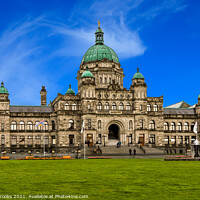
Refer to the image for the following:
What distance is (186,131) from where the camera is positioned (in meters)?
110

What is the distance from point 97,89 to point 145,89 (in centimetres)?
1250

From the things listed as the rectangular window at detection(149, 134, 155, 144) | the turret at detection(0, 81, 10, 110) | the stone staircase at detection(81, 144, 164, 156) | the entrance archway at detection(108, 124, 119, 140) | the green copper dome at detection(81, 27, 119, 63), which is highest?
the green copper dome at detection(81, 27, 119, 63)

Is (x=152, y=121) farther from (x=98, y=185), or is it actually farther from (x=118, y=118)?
(x=98, y=185)

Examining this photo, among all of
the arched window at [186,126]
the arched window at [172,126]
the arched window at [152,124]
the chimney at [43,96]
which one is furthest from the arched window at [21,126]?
the arched window at [186,126]

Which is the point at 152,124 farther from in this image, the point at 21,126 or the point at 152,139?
the point at 21,126

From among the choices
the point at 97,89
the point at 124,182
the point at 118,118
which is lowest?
the point at 124,182

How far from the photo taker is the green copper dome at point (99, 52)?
110000 millimetres

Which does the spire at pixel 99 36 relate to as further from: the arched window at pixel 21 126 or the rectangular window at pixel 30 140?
the rectangular window at pixel 30 140

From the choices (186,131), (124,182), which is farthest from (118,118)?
(124,182)

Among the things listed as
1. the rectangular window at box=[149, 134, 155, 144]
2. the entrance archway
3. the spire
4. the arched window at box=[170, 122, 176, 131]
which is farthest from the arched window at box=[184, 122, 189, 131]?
the spire

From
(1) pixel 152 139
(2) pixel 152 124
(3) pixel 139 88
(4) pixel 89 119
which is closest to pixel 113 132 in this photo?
(4) pixel 89 119

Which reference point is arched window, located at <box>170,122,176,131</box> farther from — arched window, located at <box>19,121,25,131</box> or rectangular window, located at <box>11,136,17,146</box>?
rectangular window, located at <box>11,136,17,146</box>

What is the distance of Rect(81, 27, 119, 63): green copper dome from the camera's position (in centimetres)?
A: 11000

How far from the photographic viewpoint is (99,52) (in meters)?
110
